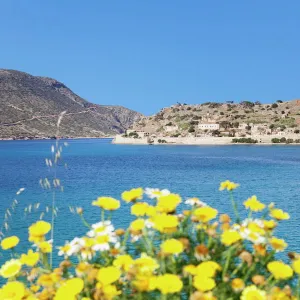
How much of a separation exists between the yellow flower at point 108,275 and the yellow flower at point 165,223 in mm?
344

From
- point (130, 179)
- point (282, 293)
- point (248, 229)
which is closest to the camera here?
point (282, 293)

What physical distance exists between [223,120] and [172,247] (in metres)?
146

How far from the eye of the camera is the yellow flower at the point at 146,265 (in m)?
2.53

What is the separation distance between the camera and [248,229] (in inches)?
112

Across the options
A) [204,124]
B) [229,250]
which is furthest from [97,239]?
[204,124]

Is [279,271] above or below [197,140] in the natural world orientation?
above

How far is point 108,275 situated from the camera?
8.05 feet

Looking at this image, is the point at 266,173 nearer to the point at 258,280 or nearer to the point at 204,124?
the point at 258,280

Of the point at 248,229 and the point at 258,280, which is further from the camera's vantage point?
the point at 248,229

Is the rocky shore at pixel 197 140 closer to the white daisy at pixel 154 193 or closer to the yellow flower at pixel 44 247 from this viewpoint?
the white daisy at pixel 154 193

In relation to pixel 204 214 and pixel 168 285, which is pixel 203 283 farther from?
pixel 204 214

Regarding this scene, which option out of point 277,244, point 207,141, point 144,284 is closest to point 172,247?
point 144,284

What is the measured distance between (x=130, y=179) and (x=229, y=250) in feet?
138

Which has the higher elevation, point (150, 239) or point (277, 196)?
point (150, 239)
